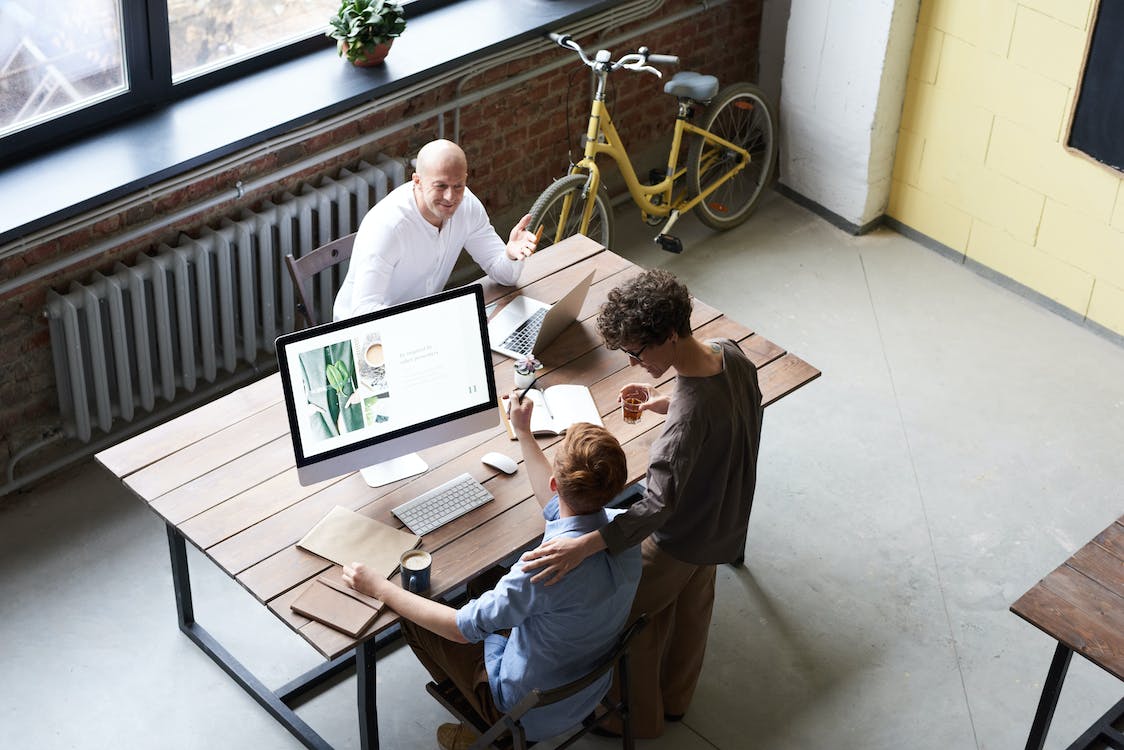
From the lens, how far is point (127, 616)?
177 inches

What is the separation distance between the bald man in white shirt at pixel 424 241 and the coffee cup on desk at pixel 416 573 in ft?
3.50

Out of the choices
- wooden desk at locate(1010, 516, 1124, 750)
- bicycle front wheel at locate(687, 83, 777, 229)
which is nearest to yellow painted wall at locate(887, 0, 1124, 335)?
bicycle front wheel at locate(687, 83, 777, 229)

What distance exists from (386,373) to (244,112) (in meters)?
1.94

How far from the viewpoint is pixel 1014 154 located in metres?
5.91

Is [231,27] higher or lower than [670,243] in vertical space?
higher

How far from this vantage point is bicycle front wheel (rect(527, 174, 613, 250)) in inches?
220

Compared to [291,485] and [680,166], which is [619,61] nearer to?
[680,166]

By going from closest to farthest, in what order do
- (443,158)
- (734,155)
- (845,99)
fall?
(443,158) < (845,99) < (734,155)

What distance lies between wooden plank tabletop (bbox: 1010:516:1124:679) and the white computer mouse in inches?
54.8

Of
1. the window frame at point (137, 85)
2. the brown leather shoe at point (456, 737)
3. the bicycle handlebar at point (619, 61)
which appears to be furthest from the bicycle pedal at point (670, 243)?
the brown leather shoe at point (456, 737)

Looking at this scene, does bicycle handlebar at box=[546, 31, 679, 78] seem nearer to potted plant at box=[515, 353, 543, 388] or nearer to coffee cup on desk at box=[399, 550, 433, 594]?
potted plant at box=[515, 353, 543, 388]

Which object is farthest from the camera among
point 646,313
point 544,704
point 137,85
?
point 137,85

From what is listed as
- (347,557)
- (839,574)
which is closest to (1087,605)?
(839,574)

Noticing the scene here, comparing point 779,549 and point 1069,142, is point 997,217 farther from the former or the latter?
point 779,549
